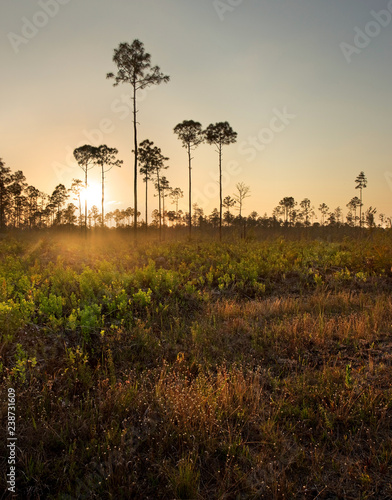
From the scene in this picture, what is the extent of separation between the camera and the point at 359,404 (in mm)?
2877

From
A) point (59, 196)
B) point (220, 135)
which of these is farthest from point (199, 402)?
point (59, 196)

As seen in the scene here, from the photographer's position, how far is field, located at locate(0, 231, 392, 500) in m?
2.21

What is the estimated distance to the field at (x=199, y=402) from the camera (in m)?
2.21

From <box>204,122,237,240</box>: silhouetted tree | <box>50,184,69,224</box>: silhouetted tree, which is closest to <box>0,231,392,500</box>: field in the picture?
<box>204,122,237,240</box>: silhouetted tree

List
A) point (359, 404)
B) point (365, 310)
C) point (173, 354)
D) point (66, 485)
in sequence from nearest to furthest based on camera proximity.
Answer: point (66, 485) → point (359, 404) → point (173, 354) → point (365, 310)

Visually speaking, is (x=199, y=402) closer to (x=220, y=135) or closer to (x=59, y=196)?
(x=220, y=135)

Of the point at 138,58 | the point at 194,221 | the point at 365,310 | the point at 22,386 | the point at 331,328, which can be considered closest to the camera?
the point at 22,386

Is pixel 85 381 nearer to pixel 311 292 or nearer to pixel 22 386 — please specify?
pixel 22 386

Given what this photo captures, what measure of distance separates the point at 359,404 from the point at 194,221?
7265cm

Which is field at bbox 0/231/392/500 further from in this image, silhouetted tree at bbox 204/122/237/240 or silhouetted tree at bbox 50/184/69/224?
silhouetted tree at bbox 50/184/69/224

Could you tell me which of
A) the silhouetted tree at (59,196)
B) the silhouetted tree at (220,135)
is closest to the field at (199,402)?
the silhouetted tree at (220,135)

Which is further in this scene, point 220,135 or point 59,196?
point 59,196

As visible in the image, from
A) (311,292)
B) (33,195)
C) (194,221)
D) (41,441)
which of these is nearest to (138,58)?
(311,292)

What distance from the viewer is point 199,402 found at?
9.40 ft
